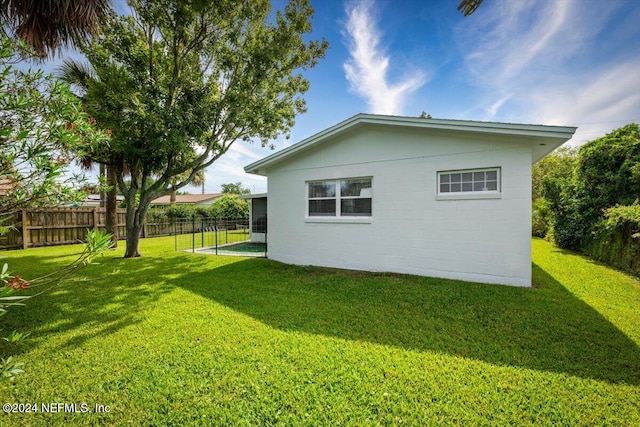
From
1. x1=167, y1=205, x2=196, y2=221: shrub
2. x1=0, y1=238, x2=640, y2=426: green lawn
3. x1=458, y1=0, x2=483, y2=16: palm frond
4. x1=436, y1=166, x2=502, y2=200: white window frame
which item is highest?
x1=458, y1=0, x2=483, y2=16: palm frond

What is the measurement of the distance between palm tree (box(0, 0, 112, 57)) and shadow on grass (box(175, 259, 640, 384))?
5.18 metres

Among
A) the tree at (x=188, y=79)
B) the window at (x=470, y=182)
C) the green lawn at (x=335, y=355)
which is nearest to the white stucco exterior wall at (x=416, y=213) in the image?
the window at (x=470, y=182)

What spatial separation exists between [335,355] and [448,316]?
7.89 ft

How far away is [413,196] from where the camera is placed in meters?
7.34

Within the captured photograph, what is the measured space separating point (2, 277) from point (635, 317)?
26.5ft

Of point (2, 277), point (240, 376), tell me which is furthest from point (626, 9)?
point (2, 277)

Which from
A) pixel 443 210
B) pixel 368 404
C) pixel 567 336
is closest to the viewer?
pixel 368 404

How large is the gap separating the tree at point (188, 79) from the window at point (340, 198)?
4.23 meters

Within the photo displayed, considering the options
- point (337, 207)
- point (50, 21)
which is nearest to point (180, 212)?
point (337, 207)

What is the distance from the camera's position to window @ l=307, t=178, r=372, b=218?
26.7 feet

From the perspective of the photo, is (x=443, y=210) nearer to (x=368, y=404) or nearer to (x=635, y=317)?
(x=635, y=317)

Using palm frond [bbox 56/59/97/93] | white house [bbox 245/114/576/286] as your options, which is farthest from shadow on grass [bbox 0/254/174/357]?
palm frond [bbox 56/59/97/93]

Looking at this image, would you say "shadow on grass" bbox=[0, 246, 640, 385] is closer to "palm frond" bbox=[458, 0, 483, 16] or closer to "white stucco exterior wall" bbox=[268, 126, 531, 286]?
"white stucco exterior wall" bbox=[268, 126, 531, 286]

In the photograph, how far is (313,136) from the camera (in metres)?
8.35
